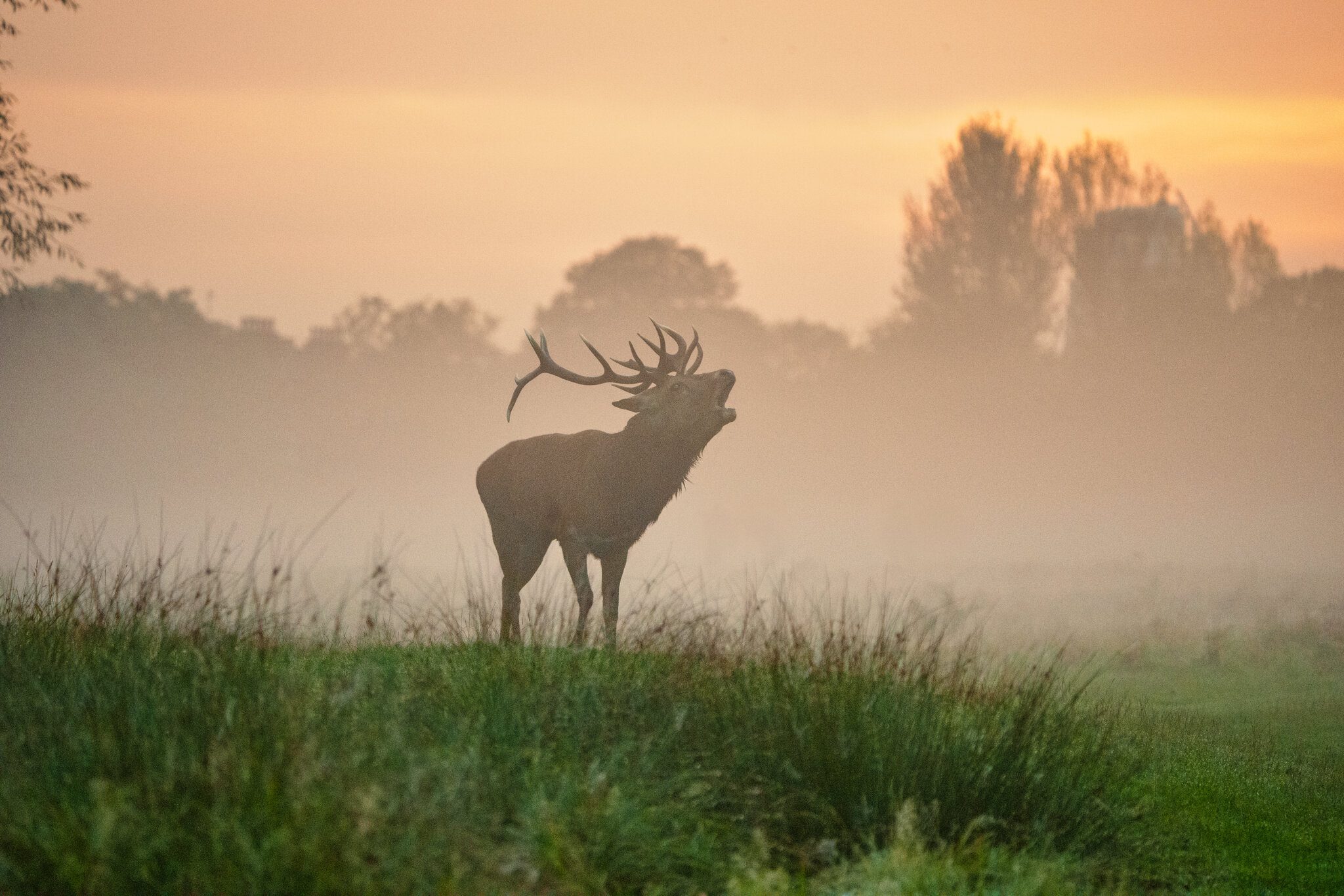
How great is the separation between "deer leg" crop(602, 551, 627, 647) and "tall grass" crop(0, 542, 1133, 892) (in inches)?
49.3

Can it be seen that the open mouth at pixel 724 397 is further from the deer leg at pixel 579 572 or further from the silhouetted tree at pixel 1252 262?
the silhouetted tree at pixel 1252 262

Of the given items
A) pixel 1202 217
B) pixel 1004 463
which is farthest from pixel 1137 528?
pixel 1202 217

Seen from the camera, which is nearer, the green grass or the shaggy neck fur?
the green grass

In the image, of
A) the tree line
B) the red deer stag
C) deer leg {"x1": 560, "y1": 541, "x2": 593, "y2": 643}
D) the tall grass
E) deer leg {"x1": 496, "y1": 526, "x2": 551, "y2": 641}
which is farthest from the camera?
the tree line

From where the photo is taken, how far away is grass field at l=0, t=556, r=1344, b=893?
5.20 meters

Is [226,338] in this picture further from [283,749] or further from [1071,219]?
[283,749]

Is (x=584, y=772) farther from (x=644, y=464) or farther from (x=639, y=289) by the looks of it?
(x=639, y=289)

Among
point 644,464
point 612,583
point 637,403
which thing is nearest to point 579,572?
point 612,583

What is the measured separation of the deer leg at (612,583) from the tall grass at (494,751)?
1253 millimetres

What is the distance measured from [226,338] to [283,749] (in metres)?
53.6

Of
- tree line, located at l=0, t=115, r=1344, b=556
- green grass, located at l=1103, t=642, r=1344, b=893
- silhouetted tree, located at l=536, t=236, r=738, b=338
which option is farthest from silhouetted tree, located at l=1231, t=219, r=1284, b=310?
green grass, located at l=1103, t=642, r=1344, b=893

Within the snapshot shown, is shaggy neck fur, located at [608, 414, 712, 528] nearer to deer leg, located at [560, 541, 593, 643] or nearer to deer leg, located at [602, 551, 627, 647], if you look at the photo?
deer leg, located at [602, 551, 627, 647]

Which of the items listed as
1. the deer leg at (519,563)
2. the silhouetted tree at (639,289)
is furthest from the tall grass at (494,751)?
the silhouetted tree at (639,289)

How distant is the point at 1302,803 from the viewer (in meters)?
9.20
